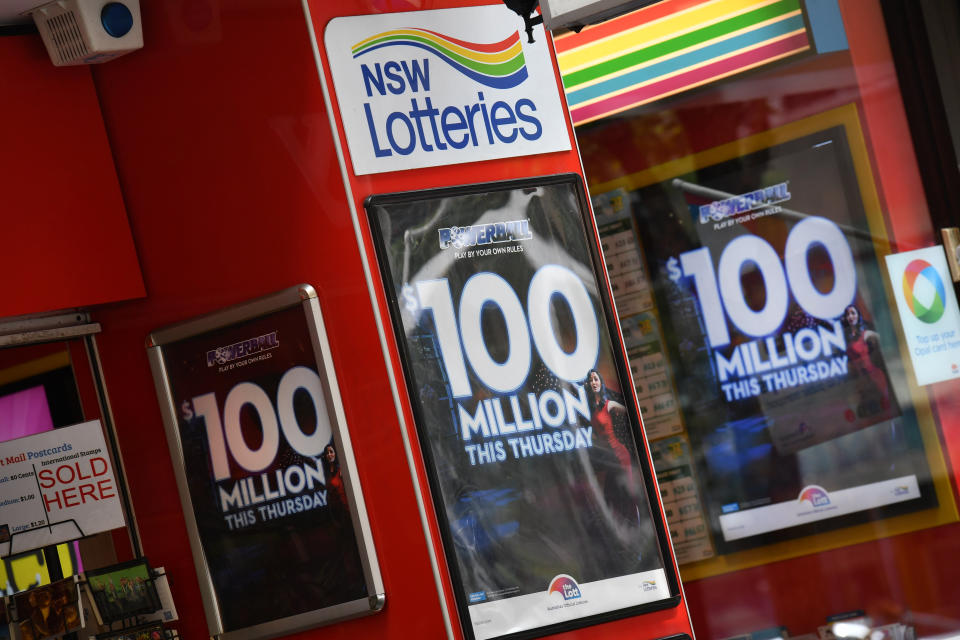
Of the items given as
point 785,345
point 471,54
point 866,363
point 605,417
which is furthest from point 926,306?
point 471,54

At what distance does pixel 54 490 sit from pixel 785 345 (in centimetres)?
292

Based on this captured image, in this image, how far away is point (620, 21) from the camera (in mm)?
4898

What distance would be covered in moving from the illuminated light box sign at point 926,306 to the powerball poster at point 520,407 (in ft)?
5.38

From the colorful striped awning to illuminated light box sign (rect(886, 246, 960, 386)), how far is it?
1.00 meters

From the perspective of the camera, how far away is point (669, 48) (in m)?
4.82

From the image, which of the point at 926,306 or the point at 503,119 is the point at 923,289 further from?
the point at 503,119

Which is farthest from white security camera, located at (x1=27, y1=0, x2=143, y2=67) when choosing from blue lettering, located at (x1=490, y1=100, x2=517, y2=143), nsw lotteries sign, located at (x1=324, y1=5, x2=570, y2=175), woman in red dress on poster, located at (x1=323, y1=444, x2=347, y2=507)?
woman in red dress on poster, located at (x1=323, y1=444, x2=347, y2=507)

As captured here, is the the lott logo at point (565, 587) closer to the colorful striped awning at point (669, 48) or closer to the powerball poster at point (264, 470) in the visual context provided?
the powerball poster at point (264, 470)

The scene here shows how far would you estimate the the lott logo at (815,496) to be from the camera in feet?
15.2

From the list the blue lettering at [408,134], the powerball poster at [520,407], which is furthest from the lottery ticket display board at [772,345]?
the blue lettering at [408,134]

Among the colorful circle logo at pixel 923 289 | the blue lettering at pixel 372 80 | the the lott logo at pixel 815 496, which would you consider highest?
the blue lettering at pixel 372 80

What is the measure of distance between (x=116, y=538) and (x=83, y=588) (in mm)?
237

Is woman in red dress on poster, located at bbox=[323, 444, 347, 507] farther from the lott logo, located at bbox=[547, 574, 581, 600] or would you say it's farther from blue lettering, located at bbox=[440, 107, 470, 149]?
blue lettering, located at bbox=[440, 107, 470, 149]

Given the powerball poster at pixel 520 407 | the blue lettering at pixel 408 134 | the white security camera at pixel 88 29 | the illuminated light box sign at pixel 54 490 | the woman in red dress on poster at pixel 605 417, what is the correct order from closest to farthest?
the powerball poster at pixel 520 407, the blue lettering at pixel 408 134, the woman in red dress on poster at pixel 605 417, the white security camera at pixel 88 29, the illuminated light box sign at pixel 54 490
